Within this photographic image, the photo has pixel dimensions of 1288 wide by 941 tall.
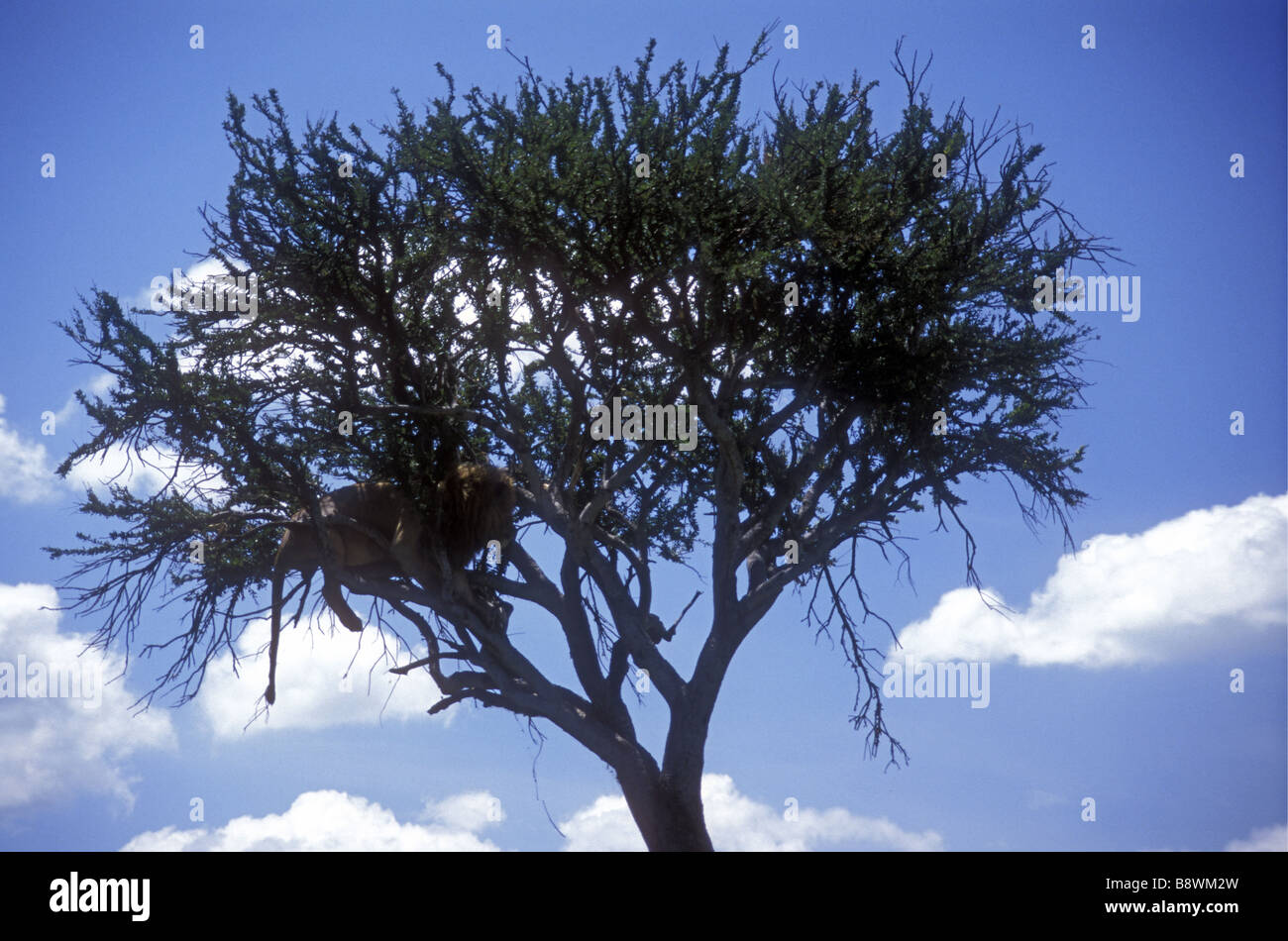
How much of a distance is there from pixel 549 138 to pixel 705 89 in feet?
7.23

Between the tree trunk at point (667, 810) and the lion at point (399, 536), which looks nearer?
the tree trunk at point (667, 810)

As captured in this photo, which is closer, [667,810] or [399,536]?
[667,810]

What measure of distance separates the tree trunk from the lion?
342cm

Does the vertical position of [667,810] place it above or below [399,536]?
below

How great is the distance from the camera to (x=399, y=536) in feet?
46.0

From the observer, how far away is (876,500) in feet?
52.1

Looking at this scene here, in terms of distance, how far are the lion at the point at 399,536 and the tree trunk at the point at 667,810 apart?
3.42m

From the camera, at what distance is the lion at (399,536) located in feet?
45.9

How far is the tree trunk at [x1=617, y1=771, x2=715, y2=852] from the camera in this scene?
43.8 feet

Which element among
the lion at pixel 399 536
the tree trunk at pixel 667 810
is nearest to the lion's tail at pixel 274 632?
the lion at pixel 399 536

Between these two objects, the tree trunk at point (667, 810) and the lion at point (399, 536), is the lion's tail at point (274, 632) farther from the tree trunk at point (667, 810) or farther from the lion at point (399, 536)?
the tree trunk at point (667, 810)

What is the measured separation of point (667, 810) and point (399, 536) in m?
4.94
